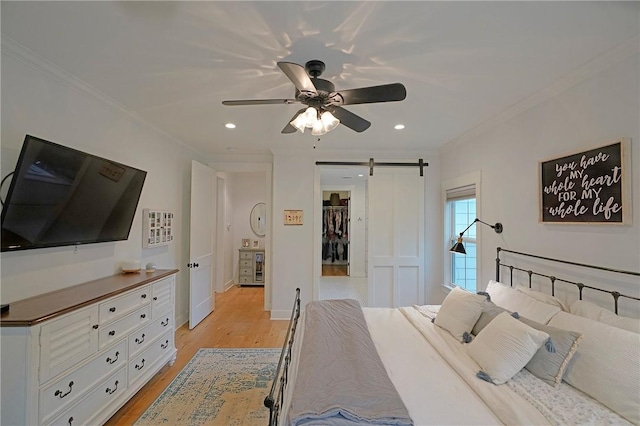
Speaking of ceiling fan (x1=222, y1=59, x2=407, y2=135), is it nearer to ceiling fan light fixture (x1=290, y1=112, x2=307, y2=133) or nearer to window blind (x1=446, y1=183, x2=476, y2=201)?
ceiling fan light fixture (x1=290, y1=112, x2=307, y2=133)

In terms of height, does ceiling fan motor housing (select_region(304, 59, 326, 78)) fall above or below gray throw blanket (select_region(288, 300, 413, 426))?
above

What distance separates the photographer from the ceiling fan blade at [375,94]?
1577 millimetres

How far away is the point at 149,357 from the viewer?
2455 mm

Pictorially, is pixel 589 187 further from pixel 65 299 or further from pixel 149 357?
pixel 149 357

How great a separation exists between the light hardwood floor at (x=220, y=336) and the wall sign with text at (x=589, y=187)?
304 cm

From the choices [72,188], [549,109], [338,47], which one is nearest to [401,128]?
[549,109]

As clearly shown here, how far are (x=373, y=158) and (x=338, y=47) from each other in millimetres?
2609

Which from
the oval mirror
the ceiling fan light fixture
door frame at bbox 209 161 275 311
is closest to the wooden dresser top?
the ceiling fan light fixture

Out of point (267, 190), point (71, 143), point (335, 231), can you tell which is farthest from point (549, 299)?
point (335, 231)

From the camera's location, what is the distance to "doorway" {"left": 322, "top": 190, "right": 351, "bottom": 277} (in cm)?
838

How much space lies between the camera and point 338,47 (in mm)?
1660

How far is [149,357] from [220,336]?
1.11 metres

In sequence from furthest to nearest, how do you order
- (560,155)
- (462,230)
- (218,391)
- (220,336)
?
(462,230), (220,336), (218,391), (560,155)

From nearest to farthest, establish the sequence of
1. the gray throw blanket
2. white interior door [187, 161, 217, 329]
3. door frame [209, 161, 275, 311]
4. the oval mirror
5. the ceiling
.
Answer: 1. the gray throw blanket
2. the ceiling
3. white interior door [187, 161, 217, 329]
4. door frame [209, 161, 275, 311]
5. the oval mirror
